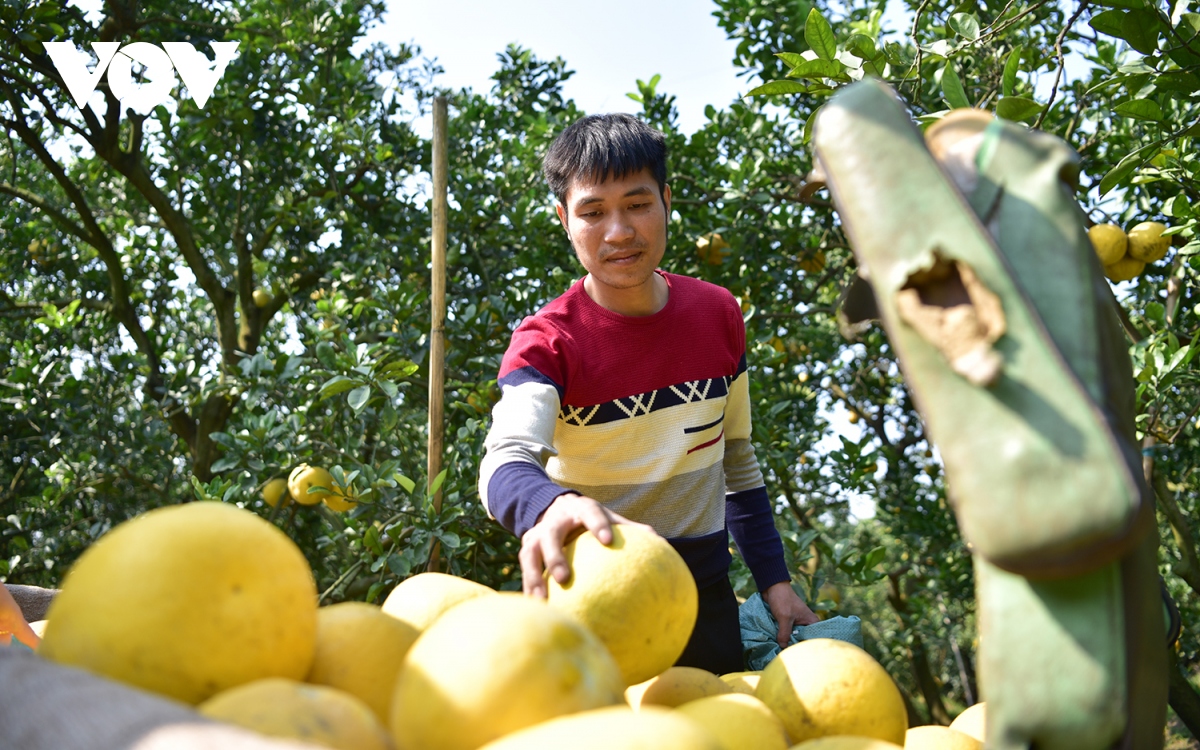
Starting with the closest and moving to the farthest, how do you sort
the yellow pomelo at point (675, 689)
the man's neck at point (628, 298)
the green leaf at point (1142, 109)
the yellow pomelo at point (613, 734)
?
the yellow pomelo at point (613, 734)
the yellow pomelo at point (675, 689)
the green leaf at point (1142, 109)
the man's neck at point (628, 298)

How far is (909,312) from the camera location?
30.3 inches

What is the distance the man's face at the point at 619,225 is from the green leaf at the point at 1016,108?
30.4 inches

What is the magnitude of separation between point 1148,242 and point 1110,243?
0.50 ft

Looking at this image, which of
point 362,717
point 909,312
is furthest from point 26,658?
point 909,312

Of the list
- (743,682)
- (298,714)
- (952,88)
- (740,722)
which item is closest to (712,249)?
(952,88)

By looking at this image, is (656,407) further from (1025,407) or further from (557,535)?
(1025,407)

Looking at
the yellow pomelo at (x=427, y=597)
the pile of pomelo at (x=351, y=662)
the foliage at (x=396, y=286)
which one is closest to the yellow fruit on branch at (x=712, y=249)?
the foliage at (x=396, y=286)

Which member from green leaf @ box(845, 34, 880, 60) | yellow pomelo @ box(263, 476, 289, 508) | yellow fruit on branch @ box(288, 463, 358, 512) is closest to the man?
green leaf @ box(845, 34, 880, 60)

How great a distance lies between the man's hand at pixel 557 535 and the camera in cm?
113

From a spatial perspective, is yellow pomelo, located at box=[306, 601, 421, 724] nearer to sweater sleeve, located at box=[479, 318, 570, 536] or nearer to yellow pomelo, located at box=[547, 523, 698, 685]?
yellow pomelo, located at box=[547, 523, 698, 685]

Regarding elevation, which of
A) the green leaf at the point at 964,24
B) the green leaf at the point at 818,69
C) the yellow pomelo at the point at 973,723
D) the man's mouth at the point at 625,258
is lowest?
the yellow pomelo at the point at 973,723

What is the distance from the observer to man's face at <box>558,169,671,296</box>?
2.04 metres

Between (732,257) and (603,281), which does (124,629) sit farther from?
(732,257)

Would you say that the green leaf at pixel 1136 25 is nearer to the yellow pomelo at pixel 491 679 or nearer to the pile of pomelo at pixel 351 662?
the pile of pomelo at pixel 351 662
